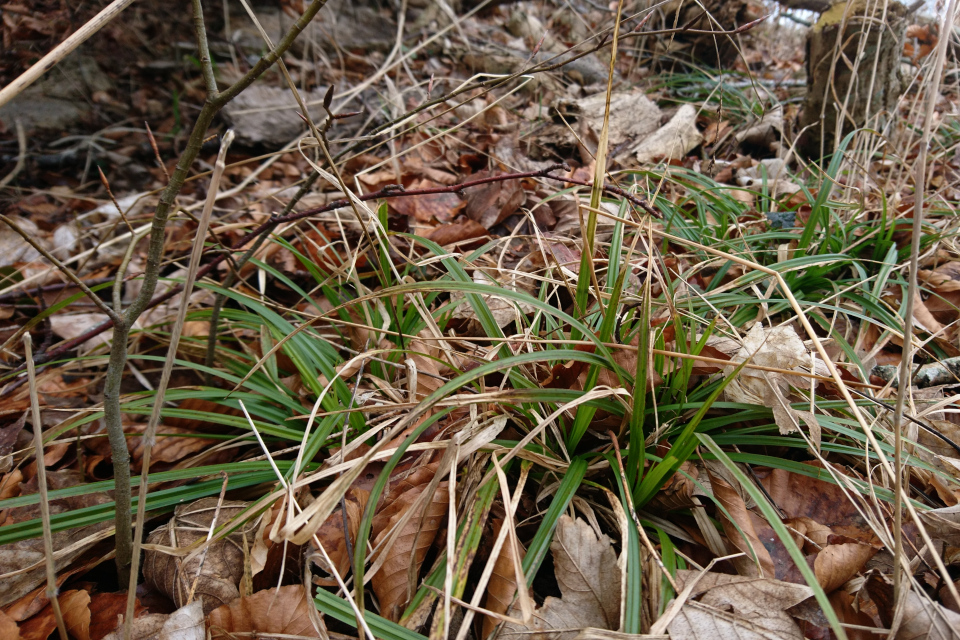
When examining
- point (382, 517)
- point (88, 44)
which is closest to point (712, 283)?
point (382, 517)

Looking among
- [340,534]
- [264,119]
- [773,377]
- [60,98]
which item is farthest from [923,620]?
[60,98]

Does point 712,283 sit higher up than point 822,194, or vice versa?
point 822,194

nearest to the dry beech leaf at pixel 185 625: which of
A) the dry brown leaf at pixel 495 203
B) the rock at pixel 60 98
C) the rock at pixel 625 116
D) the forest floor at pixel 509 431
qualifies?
the forest floor at pixel 509 431

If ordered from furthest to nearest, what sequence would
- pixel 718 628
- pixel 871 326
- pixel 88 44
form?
pixel 88 44 < pixel 871 326 < pixel 718 628

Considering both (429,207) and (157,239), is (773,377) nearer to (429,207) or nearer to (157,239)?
(157,239)

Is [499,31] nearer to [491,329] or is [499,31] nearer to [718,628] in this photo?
[491,329]

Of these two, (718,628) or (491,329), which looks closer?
(718,628)
